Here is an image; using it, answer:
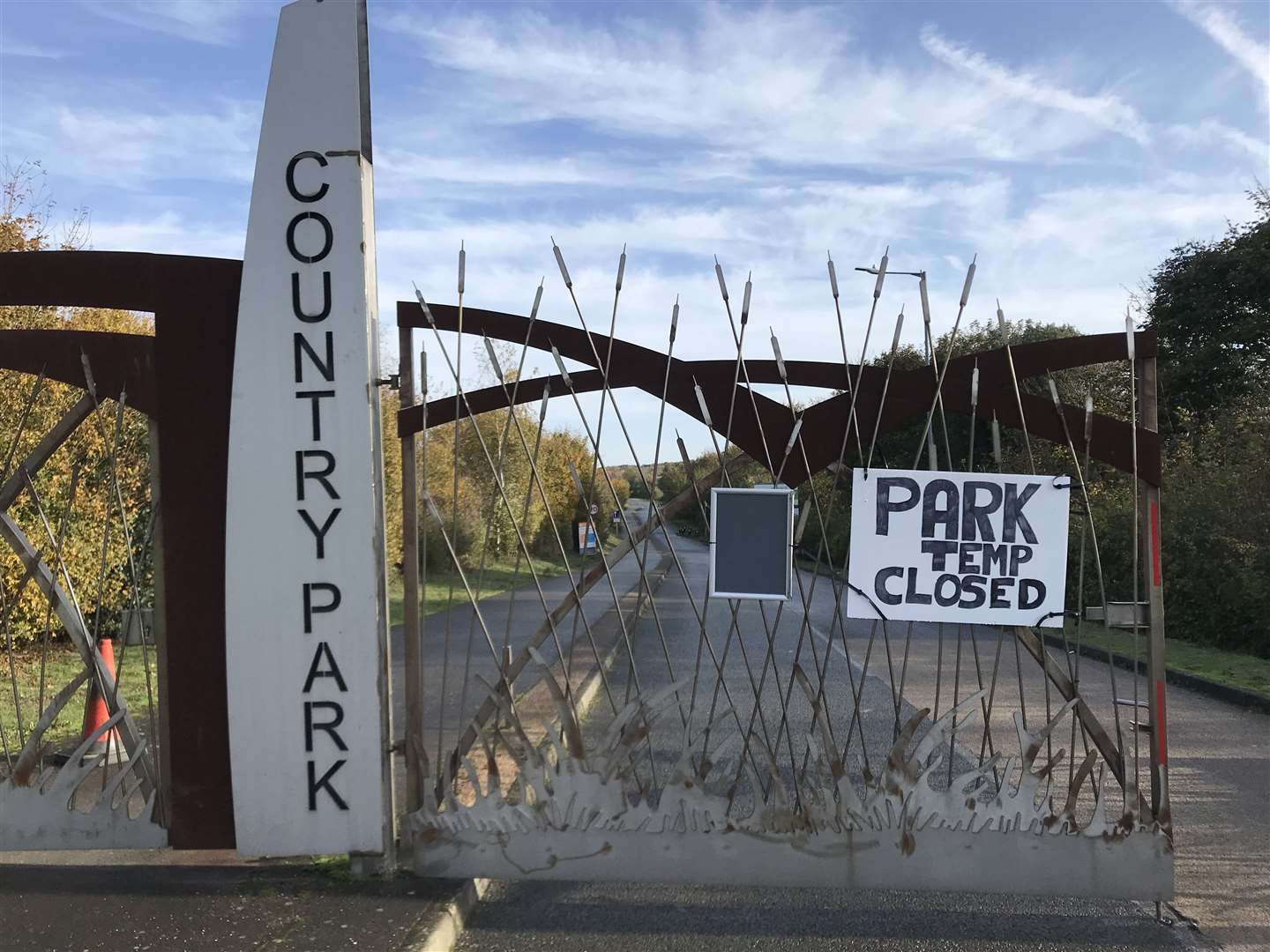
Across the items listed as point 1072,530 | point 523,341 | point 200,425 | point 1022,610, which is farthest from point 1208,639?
point 200,425

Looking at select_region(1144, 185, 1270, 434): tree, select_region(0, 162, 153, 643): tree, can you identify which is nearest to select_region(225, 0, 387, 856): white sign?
select_region(0, 162, 153, 643): tree

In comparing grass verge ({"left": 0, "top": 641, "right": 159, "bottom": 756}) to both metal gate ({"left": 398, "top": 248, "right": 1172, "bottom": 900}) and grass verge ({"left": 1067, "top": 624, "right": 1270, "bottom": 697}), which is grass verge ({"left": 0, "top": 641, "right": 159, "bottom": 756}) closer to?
metal gate ({"left": 398, "top": 248, "right": 1172, "bottom": 900})

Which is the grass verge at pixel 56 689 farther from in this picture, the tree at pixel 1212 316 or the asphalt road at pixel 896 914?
the tree at pixel 1212 316

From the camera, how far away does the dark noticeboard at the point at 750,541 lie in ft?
14.9

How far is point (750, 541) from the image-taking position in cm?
458

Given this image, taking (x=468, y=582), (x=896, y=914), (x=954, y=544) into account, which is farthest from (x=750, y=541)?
(x=468, y=582)

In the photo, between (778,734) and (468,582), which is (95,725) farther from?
(468,582)

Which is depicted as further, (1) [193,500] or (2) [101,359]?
(2) [101,359]

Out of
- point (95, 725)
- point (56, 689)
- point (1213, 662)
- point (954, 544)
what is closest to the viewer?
point (954, 544)

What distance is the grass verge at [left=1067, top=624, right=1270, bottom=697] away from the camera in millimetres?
11195

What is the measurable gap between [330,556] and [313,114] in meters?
1.85

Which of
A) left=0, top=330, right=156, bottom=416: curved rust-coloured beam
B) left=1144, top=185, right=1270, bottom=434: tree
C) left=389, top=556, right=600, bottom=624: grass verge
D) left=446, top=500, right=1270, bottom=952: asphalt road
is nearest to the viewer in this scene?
left=446, top=500, right=1270, bottom=952: asphalt road

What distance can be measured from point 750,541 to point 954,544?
0.88 metres

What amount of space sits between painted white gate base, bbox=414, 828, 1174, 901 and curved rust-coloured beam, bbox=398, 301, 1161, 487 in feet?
5.14
